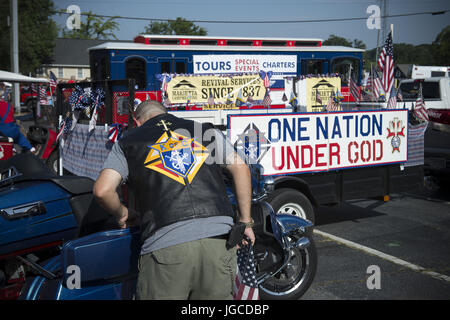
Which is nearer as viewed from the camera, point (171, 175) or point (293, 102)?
point (171, 175)

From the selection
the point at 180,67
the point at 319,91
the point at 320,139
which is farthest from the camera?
the point at 180,67

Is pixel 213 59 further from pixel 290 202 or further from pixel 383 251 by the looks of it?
pixel 383 251

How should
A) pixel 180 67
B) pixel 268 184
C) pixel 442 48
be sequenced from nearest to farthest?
1. pixel 268 184
2. pixel 180 67
3. pixel 442 48

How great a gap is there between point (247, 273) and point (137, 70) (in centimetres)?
1332

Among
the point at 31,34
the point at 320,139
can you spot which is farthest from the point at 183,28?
the point at 320,139

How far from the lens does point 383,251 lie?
18.4 ft

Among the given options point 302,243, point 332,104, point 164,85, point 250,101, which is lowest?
point 302,243

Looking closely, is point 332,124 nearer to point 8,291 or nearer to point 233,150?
point 233,150

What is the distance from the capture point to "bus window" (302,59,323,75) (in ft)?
59.2

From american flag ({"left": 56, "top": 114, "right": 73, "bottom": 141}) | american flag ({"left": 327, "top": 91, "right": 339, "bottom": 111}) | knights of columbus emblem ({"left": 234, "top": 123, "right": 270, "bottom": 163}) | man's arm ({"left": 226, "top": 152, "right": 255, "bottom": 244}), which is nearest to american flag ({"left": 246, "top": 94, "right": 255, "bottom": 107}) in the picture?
american flag ({"left": 327, "top": 91, "right": 339, "bottom": 111})

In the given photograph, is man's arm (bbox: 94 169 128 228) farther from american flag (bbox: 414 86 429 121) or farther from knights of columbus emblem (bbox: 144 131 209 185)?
american flag (bbox: 414 86 429 121)
